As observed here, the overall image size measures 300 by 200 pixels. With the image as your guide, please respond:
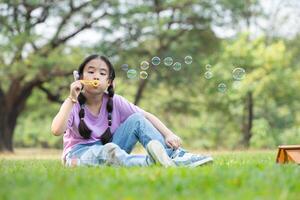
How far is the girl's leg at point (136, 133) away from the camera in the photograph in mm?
3794

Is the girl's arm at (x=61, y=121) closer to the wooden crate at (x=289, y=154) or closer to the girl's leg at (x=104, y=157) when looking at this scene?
the girl's leg at (x=104, y=157)

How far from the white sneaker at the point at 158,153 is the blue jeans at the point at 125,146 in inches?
3.4

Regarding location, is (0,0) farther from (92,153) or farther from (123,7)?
(92,153)

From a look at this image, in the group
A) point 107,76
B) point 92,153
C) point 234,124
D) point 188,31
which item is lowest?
point 234,124

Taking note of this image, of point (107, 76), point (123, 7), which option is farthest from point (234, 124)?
point (107, 76)

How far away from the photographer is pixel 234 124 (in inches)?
850

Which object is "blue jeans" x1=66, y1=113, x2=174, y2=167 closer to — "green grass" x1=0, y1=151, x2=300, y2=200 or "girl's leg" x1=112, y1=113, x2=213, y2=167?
"girl's leg" x1=112, y1=113, x2=213, y2=167

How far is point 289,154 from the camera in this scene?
3.85 metres

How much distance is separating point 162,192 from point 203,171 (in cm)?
77

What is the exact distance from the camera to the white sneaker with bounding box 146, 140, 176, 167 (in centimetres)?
346

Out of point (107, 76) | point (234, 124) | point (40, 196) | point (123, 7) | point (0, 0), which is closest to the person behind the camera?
point (40, 196)

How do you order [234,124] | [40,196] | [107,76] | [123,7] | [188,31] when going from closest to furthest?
[40,196] → [107,76] → [123,7] → [188,31] → [234,124]

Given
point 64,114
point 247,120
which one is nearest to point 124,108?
point 64,114

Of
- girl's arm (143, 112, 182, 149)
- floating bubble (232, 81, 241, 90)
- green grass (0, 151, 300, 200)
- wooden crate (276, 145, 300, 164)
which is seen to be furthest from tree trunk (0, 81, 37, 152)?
green grass (0, 151, 300, 200)
